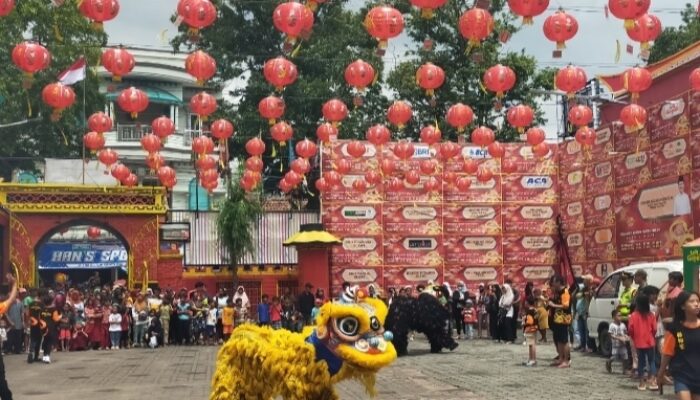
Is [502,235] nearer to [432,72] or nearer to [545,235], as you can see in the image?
[545,235]

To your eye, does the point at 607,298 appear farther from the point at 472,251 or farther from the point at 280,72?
the point at 472,251

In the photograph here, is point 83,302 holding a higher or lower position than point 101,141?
lower

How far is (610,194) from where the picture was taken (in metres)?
26.1

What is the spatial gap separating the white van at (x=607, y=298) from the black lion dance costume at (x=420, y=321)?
306 cm

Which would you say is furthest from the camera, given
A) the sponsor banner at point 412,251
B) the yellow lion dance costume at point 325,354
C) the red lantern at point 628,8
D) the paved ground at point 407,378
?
the sponsor banner at point 412,251

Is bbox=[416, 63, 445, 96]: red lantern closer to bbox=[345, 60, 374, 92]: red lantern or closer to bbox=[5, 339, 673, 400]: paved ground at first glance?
bbox=[345, 60, 374, 92]: red lantern

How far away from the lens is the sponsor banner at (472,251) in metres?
29.5

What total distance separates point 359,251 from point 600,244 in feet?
24.3

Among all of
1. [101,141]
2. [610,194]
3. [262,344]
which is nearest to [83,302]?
[101,141]

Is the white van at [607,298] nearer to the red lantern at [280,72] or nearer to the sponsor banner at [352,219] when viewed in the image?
the red lantern at [280,72]

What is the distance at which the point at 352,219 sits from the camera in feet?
95.0

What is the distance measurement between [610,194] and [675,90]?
422 cm

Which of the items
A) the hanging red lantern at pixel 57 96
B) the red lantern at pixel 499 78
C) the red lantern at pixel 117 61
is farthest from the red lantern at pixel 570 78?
the hanging red lantern at pixel 57 96

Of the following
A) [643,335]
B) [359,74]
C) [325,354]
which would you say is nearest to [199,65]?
[359,74]
